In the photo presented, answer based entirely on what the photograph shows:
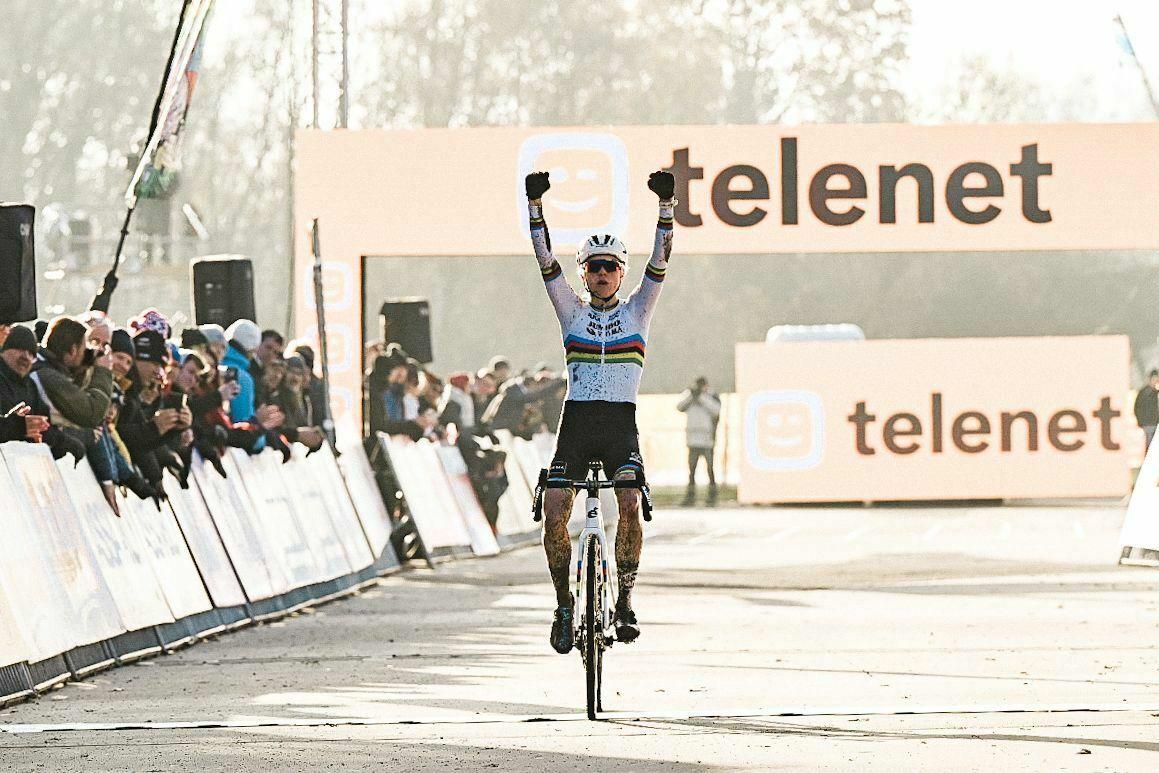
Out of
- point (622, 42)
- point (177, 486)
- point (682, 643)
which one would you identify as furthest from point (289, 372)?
point (622, 42)

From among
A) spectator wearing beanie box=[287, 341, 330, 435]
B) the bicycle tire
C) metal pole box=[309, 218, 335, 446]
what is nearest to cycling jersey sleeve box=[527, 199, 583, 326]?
the bicycle tire

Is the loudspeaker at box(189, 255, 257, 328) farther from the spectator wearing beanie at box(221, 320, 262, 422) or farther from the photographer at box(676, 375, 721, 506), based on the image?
the photographer at box(676, 375, 721, 506)

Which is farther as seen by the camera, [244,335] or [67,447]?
[244,335]

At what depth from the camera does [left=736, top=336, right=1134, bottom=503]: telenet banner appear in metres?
34.9

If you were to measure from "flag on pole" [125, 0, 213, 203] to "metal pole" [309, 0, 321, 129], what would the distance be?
663 cm

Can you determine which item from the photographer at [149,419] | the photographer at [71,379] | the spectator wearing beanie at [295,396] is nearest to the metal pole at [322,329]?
the spectator wearing beanie at [295,396]

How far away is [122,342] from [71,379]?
121cm

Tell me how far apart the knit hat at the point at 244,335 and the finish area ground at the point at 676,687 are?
6.63 ft

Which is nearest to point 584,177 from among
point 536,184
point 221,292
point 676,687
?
point 221,292

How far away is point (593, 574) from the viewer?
1105 cm

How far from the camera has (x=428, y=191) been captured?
1118 inches

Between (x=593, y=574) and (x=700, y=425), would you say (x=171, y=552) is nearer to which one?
(x=593, y=574)

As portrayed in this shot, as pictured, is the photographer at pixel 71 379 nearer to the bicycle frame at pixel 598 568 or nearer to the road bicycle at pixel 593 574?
the road bicycle at pixel 593 574

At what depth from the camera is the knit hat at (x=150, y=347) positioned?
1486 centimetres
